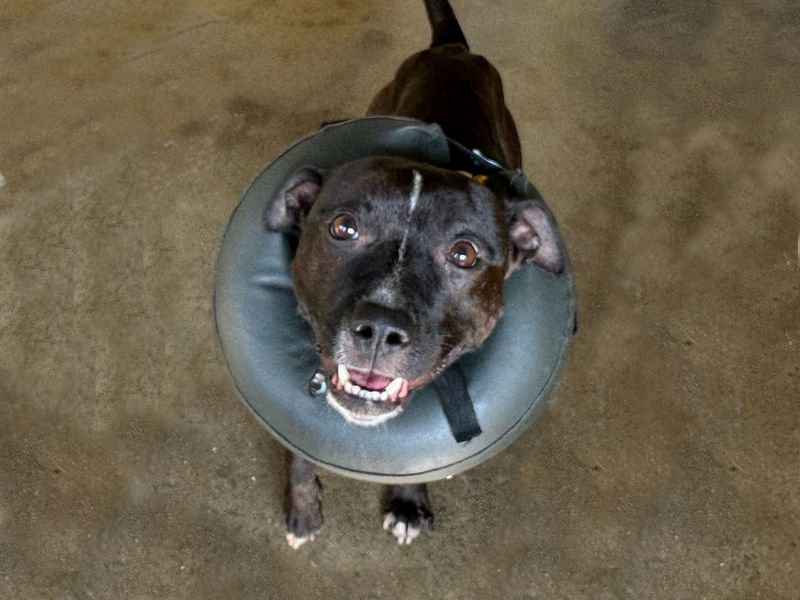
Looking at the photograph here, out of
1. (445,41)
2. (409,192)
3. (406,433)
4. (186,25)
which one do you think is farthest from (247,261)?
(186,25)

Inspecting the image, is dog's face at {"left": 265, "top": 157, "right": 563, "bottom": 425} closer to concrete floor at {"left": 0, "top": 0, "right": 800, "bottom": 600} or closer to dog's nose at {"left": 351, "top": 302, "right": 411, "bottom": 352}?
dog's nose at {"left": 351, "top": 302, "right": 411, "bottom": 352}

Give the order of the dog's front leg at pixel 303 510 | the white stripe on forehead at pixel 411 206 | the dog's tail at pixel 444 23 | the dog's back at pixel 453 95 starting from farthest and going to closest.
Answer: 1. the dog's tail at pixel 444 23
2. the dog's back at pixel 453 95
3. the dog's front leg at pixel 303 510
4. the white stripe on forehead at pixel 411 206

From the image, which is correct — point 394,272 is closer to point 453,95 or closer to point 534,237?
point 534,237

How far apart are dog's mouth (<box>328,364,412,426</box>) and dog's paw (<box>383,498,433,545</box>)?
972 mm

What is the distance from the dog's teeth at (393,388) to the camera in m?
2.40

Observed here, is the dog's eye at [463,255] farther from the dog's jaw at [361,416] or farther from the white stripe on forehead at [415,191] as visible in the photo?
the dog's jaw at [361,416]

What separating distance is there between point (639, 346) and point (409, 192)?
1.93 meters

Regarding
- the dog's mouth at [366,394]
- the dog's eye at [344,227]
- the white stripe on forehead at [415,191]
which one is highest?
the white stripe on forehead at [415,191]

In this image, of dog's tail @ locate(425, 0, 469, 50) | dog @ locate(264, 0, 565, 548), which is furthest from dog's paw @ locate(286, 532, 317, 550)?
dog's tail @ locate(425, 0, 469, 50)

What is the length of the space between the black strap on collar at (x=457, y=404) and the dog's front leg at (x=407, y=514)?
849 mm

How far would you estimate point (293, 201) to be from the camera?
106 inches

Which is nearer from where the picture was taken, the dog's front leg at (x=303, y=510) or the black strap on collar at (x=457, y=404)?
the black strap on collar at (x=457, y=404)

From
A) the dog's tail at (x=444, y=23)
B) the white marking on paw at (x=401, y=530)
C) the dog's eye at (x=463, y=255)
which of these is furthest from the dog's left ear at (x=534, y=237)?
the dog's tail at (x=444, y=23)

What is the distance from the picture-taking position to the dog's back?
338cm
